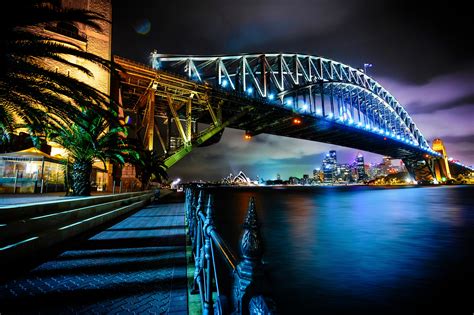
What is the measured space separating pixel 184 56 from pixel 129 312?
38.8m

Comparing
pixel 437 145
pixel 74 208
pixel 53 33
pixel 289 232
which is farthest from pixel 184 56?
pixel 437 145

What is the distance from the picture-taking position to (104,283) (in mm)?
3443

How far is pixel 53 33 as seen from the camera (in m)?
18.3

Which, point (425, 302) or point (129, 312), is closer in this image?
point (129, 312)

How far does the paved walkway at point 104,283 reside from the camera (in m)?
2.77

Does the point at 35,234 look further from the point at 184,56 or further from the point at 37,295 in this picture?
the point at 184,56

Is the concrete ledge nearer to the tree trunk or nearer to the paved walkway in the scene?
the paved walkway

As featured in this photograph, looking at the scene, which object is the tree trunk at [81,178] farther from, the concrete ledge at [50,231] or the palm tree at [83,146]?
the concrete ledge at [50,231]

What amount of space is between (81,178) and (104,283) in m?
9.08

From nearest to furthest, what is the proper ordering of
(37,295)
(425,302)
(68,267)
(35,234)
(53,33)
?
(37,295) → (68,267) → (35,234) → (425,302) → (53,33)

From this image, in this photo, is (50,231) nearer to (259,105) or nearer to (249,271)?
(249,271)

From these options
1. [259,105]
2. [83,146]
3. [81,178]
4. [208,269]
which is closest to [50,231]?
[208,269]

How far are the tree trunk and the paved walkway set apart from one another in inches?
248

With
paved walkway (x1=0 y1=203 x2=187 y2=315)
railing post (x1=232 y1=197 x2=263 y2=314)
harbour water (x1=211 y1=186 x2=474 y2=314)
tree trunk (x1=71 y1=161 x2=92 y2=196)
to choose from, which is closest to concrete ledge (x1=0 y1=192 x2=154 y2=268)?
paved walkway (x1=0 y1=203 x2=187 y2=315)
